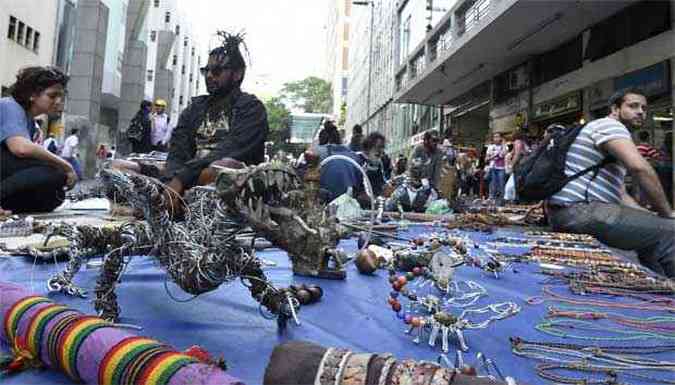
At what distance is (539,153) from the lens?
113 inches

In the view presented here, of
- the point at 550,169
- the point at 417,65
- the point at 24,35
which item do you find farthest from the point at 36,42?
the point at 550,169

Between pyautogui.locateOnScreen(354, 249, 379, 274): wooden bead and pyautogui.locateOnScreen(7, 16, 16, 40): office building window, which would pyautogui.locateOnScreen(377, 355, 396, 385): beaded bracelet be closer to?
pyautogui.locateOnScreen(354, 249, 379, 274): wooden bead

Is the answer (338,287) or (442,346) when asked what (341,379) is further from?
(338,287)

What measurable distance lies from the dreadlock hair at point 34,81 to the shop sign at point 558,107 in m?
9.83

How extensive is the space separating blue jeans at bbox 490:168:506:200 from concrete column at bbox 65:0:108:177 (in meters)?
12.1

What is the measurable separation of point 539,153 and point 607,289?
1.04m

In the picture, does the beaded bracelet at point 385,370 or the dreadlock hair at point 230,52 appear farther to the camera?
the dreadlock hair at point 230,52

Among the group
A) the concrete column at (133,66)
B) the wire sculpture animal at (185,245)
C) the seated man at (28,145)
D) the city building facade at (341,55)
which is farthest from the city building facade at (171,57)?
the city building facade at (341,55)

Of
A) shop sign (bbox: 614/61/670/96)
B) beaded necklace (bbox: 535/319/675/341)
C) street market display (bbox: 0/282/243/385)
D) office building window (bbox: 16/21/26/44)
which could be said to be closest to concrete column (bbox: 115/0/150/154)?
office building window (bbox: 16/21/26/44)

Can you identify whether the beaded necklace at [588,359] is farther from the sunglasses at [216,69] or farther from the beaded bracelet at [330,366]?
the sunglasses at [216,69]

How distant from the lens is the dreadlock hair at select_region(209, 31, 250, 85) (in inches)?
74.4

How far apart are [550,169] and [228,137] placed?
1.86m

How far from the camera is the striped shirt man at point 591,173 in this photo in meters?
2.57

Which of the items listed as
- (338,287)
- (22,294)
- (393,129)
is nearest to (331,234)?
(338,287)
